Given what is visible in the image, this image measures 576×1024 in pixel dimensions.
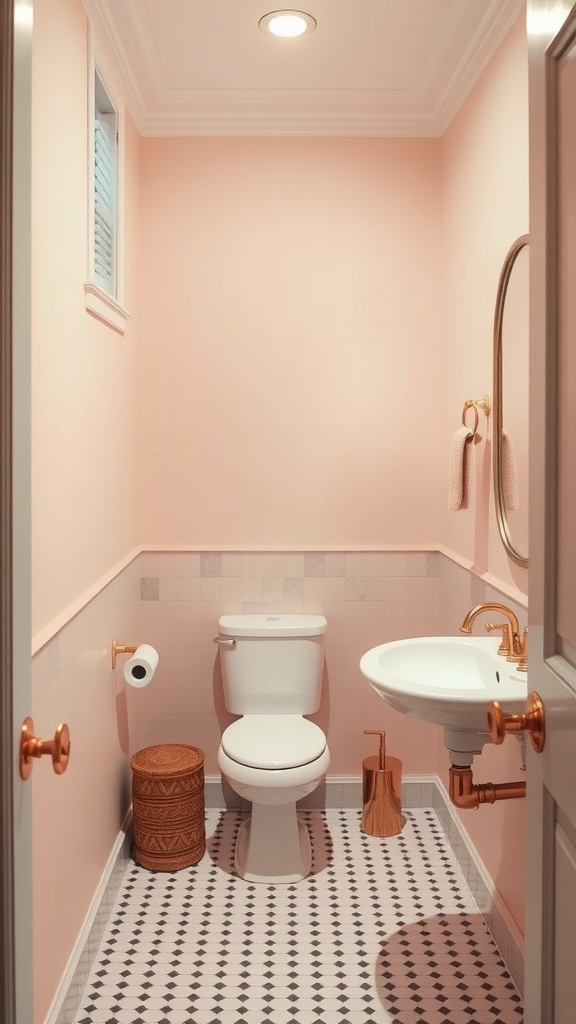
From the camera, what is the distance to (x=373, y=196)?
3168 mm

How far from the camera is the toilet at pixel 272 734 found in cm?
261

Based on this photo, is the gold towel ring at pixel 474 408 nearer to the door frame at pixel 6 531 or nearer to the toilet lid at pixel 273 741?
the toilet lid at pixel 273 741

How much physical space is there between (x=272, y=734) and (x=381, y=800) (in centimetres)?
55

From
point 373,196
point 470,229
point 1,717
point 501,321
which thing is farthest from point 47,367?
point 373,196

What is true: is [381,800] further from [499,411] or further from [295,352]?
[295,352]

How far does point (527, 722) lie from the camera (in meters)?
1.09

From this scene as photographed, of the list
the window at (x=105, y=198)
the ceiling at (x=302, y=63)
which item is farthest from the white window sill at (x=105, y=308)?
the ceiling at (x=302, y=63)

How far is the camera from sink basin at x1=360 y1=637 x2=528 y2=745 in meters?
1.80

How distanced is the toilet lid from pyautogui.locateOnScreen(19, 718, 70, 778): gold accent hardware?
1644 millimetres

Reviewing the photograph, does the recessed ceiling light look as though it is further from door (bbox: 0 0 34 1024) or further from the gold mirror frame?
door (bbox: 0 0 34 1024)

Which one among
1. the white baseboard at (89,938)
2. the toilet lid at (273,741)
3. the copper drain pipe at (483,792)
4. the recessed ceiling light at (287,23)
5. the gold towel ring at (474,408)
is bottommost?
the white baseboard at (89,938)

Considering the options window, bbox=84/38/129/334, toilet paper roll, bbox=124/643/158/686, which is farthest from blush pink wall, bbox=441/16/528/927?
window, bbox=84/38/129/334

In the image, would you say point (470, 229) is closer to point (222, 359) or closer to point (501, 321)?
point (501, 321)

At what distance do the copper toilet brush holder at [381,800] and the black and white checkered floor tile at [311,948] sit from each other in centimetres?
8
